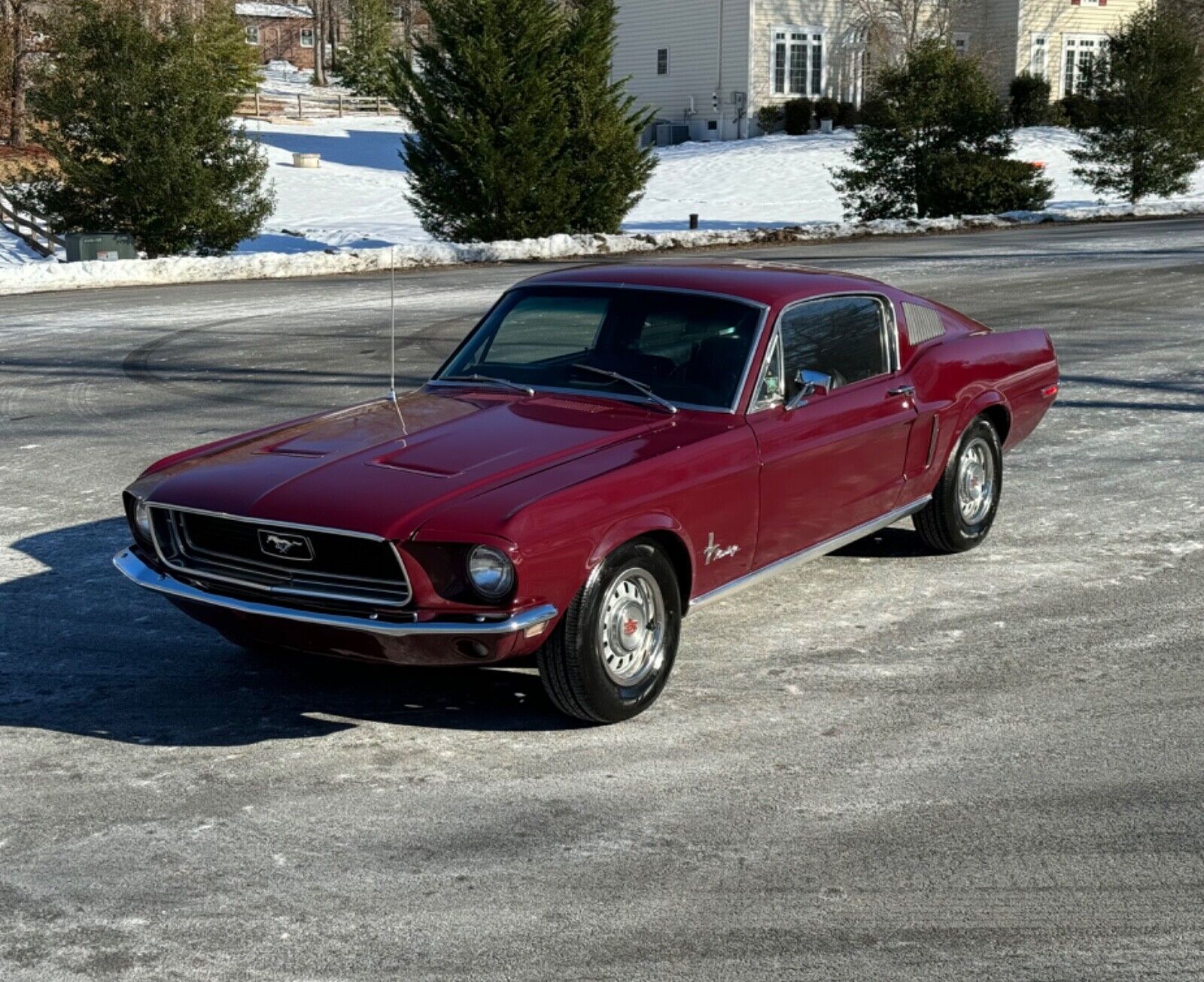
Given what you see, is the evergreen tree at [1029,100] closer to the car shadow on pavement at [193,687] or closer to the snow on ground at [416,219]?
the snow on ground at [416,219]

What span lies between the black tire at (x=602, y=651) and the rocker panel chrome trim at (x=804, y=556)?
253 millimetres

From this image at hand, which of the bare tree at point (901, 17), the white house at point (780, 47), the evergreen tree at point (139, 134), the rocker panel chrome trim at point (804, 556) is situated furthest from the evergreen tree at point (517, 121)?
the bare tree at point (901, 17)

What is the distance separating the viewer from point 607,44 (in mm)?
27016

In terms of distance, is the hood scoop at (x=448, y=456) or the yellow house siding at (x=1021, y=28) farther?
the yellow house siding at (x=1021, y=28)

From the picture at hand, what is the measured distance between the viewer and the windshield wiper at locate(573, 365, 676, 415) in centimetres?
613

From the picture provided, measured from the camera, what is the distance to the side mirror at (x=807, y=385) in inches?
247

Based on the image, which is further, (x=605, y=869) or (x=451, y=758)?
(x=451, y=758)

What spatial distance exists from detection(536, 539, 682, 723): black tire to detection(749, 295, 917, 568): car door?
0.68m

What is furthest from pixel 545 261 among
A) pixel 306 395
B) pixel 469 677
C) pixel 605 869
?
pixel 605 869

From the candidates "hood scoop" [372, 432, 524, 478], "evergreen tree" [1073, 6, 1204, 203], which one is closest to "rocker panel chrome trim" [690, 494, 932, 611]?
"hood scoop" [372, 432, 524, 478]

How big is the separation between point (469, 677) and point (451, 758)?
2.68 ft

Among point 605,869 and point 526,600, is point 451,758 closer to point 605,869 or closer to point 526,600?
point 526,600

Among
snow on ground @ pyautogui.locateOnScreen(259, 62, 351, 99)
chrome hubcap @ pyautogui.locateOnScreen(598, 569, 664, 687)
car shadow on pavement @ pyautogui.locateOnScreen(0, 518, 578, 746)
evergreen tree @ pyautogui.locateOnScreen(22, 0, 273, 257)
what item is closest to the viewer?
chrome hubcap @ pyautogui.locateOnScreen(598, 569, 664, 687)

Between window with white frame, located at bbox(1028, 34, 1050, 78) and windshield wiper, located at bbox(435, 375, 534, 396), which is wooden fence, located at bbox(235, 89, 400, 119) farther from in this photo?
windshield wiper, located at bbox(435, 375, 534, 396)
